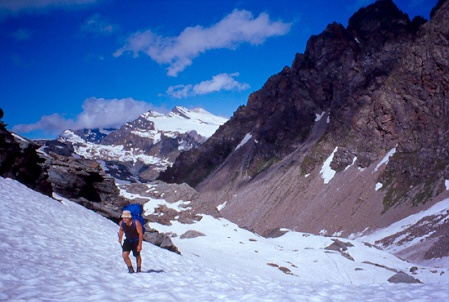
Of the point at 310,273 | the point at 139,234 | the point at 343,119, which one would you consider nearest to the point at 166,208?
the point at 310,273

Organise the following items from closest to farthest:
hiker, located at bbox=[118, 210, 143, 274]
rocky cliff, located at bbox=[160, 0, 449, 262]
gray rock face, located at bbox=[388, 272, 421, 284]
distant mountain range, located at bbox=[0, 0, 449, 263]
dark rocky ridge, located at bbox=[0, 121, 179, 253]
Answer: hiker, located at bbox=[118, 210, 143, 274]
dark rocky ridge, located at bbox=[0, 121, 179, 253]
gray rock face, located at bbox=[388, 272, 421, 284]
distant mountain range, located at bbox=[0, 0, 449, 263]
rocky cliff, located at bbox=[160, 0, 449, 262]

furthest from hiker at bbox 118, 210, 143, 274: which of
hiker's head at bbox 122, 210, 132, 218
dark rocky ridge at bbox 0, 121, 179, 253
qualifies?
dark rocky ridge at bbox 0, 121, 179, 253

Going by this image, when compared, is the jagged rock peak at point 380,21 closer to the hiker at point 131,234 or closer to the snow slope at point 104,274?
the snow slope at point 104,274

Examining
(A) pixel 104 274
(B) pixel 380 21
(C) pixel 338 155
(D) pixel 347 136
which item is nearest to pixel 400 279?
(A) pixel 104 274

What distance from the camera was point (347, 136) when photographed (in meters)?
124

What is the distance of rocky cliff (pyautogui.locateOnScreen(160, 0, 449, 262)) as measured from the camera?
3679 inches

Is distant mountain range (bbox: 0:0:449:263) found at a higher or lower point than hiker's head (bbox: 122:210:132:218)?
higher

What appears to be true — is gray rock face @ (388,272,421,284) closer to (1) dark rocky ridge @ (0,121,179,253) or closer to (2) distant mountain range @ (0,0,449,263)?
(1) dark rocky ridge @ (0,121,179,253)

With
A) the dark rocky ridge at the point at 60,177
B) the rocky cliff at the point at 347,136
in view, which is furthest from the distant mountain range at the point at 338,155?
the rocky cliff at the point at 347,136

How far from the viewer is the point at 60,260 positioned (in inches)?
478

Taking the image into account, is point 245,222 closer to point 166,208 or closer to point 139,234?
point 166,208

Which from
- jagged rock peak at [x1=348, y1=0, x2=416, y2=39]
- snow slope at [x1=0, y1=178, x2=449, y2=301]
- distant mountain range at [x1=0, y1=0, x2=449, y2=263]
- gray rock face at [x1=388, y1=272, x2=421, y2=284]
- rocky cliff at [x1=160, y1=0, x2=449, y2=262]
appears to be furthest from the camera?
jagged rock peak at [x1=348, y1=0, x2=416, y2=39]

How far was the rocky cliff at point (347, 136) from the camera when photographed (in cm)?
9344

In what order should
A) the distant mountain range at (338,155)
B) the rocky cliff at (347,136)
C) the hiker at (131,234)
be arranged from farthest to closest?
the rocky cliff at (347,136)
the distant mountain range at (338,155)
the hiker at (131,234)
